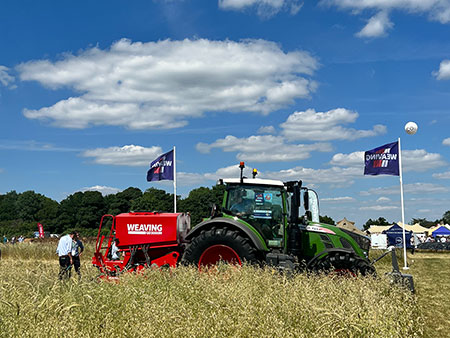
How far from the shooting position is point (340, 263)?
9195mm

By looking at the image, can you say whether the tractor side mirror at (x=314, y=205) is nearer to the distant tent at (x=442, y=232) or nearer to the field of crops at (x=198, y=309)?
the field of crops at (x=198, y=309)

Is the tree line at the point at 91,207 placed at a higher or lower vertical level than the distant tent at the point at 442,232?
higher

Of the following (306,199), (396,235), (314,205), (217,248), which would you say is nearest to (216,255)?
(217,248)

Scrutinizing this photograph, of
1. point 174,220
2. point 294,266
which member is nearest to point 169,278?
point 294,266

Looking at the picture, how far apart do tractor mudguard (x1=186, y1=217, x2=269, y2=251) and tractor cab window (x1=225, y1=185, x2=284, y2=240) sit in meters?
0.33

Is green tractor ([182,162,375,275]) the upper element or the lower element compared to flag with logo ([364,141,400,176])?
lower

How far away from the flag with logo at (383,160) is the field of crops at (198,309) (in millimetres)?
11437

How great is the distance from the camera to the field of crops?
180 inches

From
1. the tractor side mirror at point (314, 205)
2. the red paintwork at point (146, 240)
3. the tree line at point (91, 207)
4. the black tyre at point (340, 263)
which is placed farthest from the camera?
the tree line at point (91, 207)

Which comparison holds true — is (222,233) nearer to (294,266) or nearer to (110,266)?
(294,266)

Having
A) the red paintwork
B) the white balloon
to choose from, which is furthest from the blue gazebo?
the red paintwork

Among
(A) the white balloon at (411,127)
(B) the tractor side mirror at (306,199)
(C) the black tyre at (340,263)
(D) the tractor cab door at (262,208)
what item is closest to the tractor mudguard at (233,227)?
(D) the tractor cab door at (262,208)

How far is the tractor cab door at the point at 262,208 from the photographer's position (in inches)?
366

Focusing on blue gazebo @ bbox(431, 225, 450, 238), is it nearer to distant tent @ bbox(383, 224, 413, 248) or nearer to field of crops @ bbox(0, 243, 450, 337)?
distant tent @ bbox(383, 224, 413, 248)
